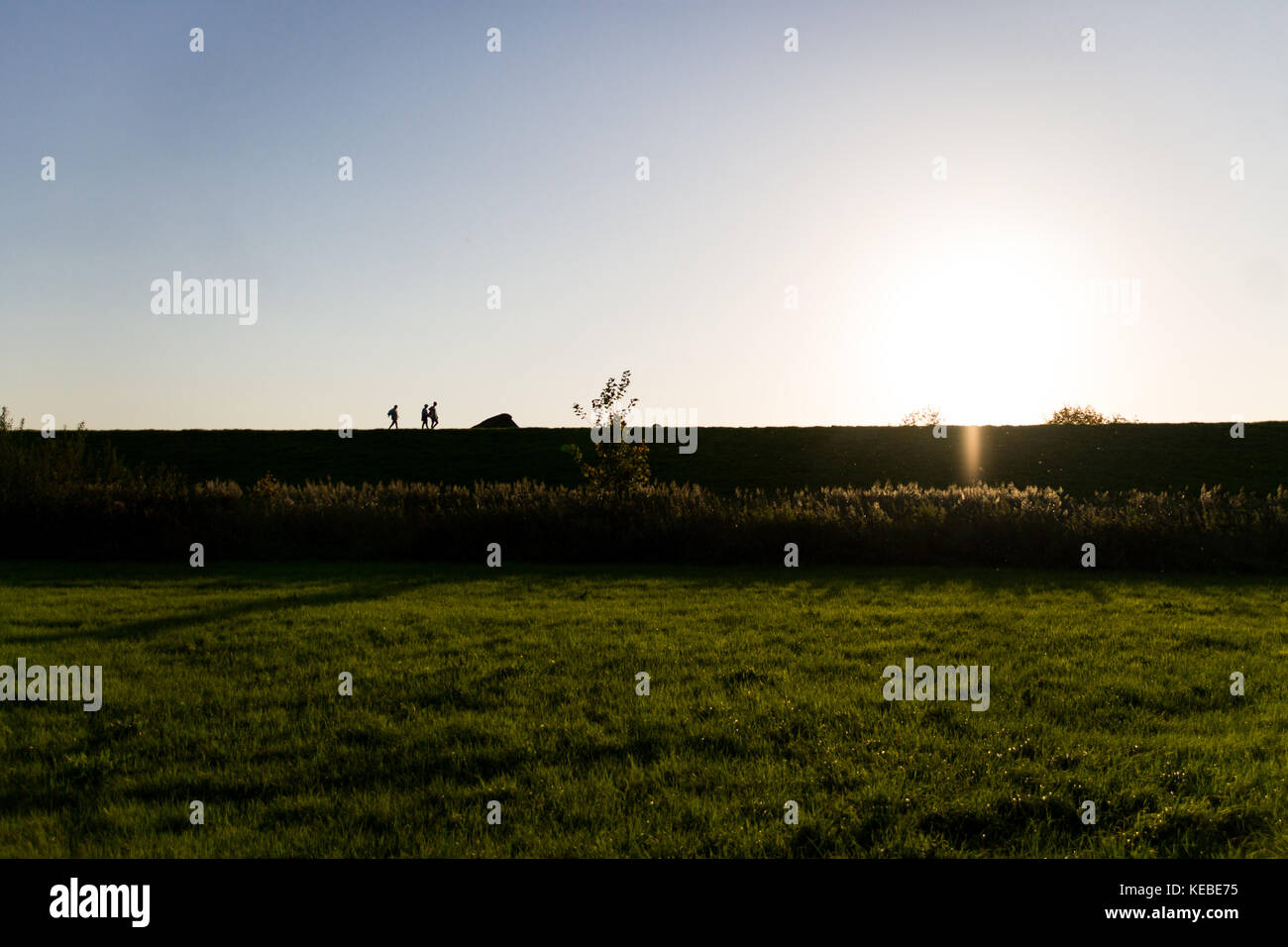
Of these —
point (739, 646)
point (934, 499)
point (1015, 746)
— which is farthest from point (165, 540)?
point (1015, 746)

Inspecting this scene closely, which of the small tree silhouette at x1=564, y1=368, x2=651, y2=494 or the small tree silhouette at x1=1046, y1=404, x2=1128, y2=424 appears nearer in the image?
the small tree silhouette at x1=564, y1=368, x2=651, y2=494

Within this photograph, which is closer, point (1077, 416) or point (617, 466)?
point (617, 466)

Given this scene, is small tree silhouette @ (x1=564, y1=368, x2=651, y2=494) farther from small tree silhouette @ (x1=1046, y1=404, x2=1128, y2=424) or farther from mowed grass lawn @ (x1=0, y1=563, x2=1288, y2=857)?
small tree silhouette @ (x1=1046, y1=404, x2=1128, y2=424)

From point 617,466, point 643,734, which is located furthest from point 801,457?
point 643,734

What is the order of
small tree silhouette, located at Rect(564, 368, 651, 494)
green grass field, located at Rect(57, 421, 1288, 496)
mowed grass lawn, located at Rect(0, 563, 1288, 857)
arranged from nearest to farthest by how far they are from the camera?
mowed grass lawn, located at Rect(0, 563, 1288, 857)
small tree silhouette, located at Rect(564, 368, 651, 494)
green grass field, located at Rect(57, 421, 1288, 496)

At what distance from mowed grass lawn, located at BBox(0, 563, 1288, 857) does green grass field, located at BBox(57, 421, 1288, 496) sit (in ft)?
99.3

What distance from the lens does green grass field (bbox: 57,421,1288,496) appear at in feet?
141

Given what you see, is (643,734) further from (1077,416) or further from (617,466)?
(1077,416)

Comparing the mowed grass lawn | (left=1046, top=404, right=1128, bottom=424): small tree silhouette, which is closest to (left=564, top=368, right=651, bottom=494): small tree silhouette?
the mowed grass lawn

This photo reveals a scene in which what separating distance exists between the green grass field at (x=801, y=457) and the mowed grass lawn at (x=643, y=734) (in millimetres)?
30257

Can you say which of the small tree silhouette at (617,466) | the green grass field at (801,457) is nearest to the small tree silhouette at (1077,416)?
the green grass field at (801,457)

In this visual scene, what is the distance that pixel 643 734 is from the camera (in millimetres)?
6824

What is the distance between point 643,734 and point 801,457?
1726 inches
